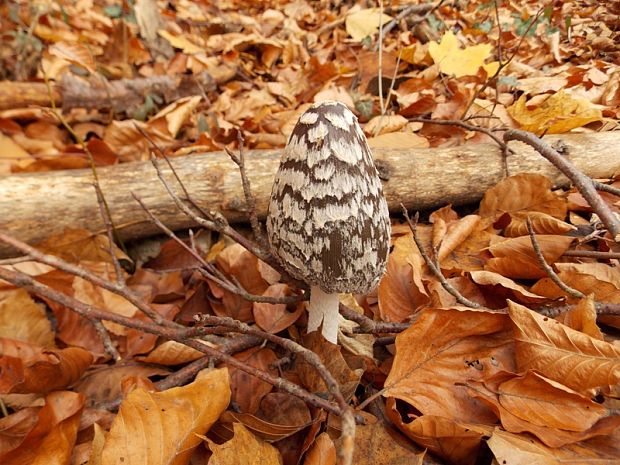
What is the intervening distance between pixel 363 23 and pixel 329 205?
3.99 meters

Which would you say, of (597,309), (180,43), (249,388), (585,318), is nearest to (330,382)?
(249,388)

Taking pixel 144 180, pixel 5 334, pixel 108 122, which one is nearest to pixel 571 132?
pixel 144 180

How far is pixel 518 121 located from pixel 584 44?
195 cm

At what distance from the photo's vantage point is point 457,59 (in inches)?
141

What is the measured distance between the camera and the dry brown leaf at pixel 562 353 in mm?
1306

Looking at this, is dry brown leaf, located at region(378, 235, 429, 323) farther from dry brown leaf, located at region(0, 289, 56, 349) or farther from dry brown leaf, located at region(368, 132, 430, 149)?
dry brown leaf, located at region(0, 289, 56, 349)

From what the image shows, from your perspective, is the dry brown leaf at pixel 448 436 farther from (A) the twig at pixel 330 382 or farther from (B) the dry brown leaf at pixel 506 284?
(B) the dry brown leaf at pixel 506 284

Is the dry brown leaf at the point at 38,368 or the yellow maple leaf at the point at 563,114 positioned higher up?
the yellow maple leaf at the point at 563,114

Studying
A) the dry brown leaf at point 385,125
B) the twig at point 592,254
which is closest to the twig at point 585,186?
the twig at point 592,254

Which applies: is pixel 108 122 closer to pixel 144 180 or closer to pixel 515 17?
pixel 144 180

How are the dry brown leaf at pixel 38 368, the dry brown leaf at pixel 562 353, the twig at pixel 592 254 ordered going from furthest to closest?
1. the twig at pixel 592 254
2. the dry brown leaf at pixel 38 368
3. the dry brown leaf at pixel 562 353

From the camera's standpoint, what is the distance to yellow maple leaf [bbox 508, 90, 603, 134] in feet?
8.66

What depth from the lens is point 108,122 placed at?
3715 mm

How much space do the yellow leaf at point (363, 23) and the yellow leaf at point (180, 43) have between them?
1.73m
